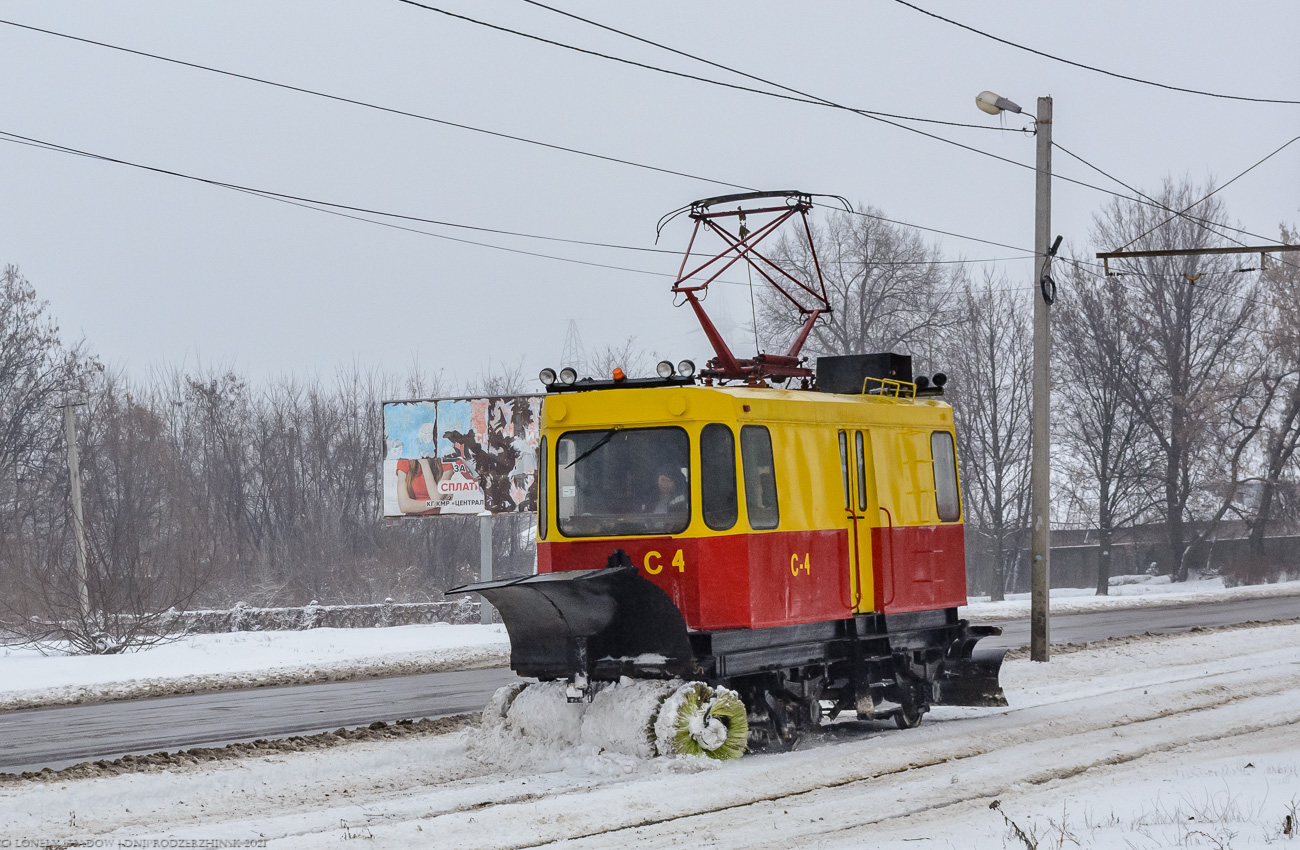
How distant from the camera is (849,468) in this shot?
1274 cm

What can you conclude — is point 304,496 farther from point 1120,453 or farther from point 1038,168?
point 1038,168

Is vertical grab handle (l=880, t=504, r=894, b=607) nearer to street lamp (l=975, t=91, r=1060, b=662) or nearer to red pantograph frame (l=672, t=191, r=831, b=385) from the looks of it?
red pantograph frame (l=672, t=191, r=831, b=385)

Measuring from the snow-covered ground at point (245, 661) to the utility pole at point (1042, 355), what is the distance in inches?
356

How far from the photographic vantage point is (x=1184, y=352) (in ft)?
171

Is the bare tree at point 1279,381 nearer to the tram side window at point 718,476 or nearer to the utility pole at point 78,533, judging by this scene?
the utility pole at point 78,533

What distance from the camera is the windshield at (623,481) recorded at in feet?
37.0

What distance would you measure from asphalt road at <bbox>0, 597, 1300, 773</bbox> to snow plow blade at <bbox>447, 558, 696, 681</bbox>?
411cm

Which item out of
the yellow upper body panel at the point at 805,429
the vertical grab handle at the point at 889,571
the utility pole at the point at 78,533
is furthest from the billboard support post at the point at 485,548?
the vertical grab handle at the point at 889,571

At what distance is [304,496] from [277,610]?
2322cm

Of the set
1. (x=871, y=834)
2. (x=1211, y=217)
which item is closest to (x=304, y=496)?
(x=1211, y=217)

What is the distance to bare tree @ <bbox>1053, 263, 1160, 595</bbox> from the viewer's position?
2042 inches

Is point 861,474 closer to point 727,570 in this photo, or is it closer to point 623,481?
point 727,570

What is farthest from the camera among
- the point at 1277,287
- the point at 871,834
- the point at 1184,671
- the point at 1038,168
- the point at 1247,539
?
the point at 1247,539

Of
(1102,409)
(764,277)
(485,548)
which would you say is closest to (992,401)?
(1102,409)
